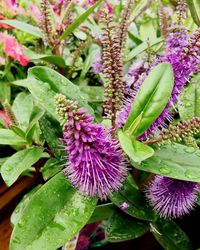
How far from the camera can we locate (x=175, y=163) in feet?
1.85

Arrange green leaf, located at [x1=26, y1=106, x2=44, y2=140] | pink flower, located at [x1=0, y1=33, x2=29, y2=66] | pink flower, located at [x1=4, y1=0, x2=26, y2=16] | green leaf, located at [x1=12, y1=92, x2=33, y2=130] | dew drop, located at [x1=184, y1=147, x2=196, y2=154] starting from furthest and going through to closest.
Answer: pink flower, located at [x1=4, y1=0, x2=26, y2=16] < pink flower, located at [x1=0, y1=33, x2=29, y2=66] < green leaf, located at [x1=12, y1=92, x2=33, y2=130] < green leaf, located at [x1=26, y1=106, x2=44, y2=140] < dew drop, located at [x1=184, y1=147, x2=196, y2=154]

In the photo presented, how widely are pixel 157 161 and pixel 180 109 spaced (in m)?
0.25

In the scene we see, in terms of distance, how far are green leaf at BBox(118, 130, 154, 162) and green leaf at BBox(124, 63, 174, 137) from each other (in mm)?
40

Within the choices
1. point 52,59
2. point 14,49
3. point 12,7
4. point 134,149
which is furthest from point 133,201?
point 12,7

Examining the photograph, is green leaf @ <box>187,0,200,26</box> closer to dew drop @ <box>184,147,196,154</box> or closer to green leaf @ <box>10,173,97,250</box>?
dew drop @ <box>184,147,196,154</box>

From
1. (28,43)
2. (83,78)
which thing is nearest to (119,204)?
(83,78)

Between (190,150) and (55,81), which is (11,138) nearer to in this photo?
(55,81)

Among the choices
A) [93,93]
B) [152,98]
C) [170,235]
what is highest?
[152,98]

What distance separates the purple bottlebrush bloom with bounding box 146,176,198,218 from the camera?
659mm

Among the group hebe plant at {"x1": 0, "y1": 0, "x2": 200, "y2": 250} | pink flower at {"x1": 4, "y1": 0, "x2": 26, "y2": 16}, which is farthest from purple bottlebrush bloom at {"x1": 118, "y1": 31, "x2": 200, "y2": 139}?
pink flower at {"x1": 4, "y1": 0, "x2": 26, "y2": 16}

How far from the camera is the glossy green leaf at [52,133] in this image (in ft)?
2.33

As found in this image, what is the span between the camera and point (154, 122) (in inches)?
22.6

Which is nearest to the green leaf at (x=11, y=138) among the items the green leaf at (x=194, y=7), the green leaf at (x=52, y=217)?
the green leaf at (x=52, y=217)

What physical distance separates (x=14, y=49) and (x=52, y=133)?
36cm
